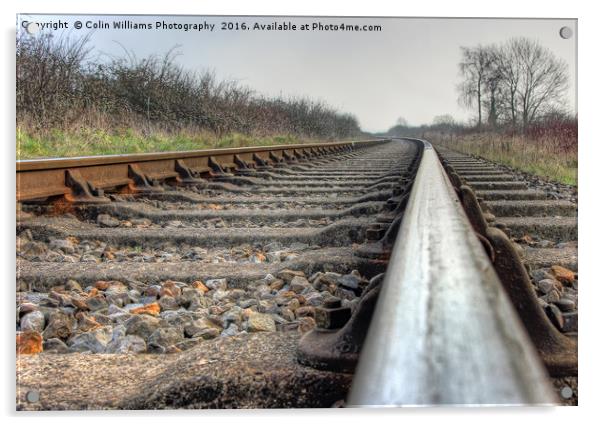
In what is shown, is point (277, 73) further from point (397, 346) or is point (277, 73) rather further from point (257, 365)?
point (397, 346)

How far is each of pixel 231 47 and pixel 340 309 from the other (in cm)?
125

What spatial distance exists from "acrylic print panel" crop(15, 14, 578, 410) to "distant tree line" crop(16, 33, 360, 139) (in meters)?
0.02

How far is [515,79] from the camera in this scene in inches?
92.2

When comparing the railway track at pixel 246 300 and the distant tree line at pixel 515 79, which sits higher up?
the distant tree line at pixel 515 79

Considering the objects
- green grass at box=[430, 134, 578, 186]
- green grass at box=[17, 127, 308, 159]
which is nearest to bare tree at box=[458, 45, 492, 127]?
green grass at box=[430, 134, 578, 186]

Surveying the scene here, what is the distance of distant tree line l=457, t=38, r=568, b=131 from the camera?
2172mm

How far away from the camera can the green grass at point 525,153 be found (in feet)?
7.84

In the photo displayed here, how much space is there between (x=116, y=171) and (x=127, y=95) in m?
0.40

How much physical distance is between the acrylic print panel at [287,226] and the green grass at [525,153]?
0.08ft

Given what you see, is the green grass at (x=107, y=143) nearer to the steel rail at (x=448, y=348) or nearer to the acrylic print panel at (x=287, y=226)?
the acrylic print panel at (x=287, y=226)

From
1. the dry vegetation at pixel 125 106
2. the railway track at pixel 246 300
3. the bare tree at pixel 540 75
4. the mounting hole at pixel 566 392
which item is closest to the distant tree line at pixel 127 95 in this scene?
the dry vegetation at pixel 125 106

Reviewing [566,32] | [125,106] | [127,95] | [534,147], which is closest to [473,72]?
[566,32]
